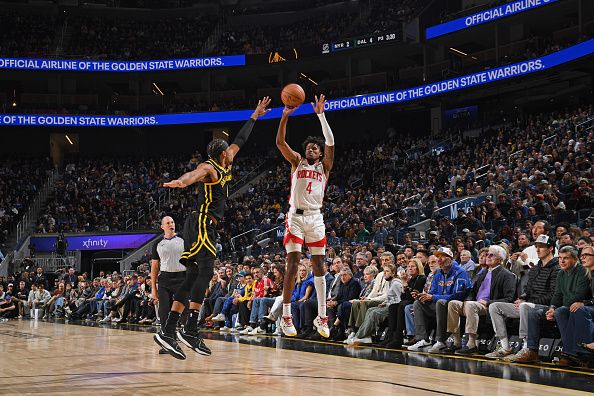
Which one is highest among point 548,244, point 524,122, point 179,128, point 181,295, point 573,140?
point 179,128

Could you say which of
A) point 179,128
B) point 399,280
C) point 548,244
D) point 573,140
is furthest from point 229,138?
point 548,244

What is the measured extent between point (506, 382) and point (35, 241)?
82.8 feet

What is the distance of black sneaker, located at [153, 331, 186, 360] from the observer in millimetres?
6891

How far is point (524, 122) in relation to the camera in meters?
24.4

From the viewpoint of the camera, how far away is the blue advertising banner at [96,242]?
92.3 feet

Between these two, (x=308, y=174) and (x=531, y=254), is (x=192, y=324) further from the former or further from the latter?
(x=531, y=254)

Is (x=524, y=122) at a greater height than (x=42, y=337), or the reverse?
(x=524, y=122)

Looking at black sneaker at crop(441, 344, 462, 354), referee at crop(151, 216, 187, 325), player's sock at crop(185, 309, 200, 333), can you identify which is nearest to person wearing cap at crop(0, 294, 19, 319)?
referee at crop(151, 216, 187, 325)

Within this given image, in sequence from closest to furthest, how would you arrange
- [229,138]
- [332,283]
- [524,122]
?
A: [332,283], [524,122], [229,138]

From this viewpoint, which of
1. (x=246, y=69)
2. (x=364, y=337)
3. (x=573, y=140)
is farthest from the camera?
(x=246, y=69)

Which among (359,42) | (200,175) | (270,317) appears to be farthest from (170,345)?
(359,42)

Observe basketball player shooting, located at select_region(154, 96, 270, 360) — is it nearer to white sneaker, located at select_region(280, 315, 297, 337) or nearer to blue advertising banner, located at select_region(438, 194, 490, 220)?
white sneaker, located at select_region(280, 315, 297, 337)

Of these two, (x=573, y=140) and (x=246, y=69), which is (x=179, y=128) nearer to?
(x=246, y=69)

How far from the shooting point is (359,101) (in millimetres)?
29375
